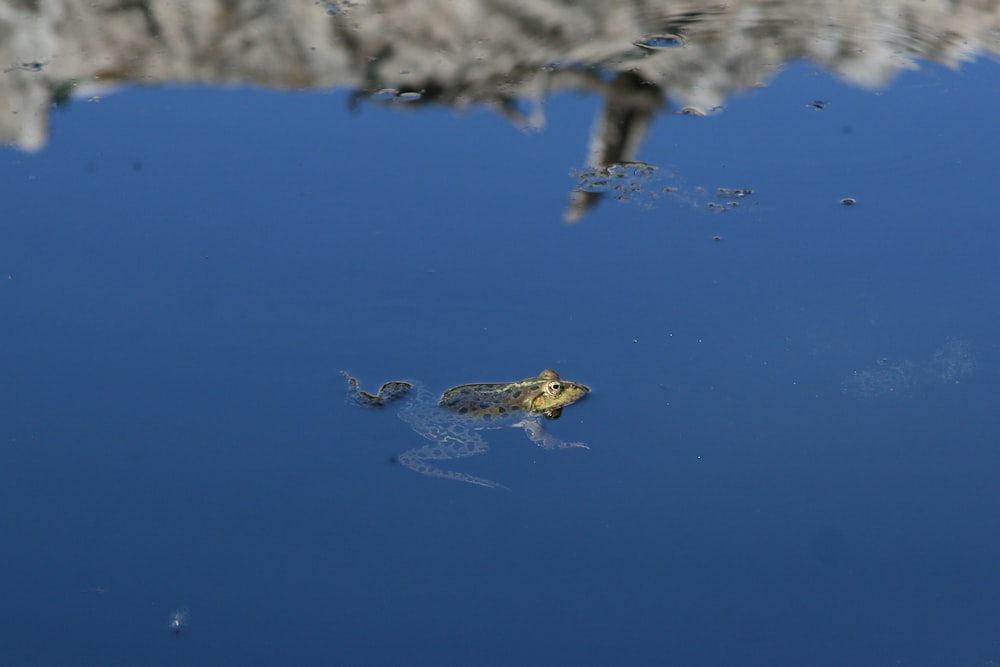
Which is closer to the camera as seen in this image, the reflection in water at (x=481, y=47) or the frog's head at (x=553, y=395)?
the frog's head at (x=553, y=395)

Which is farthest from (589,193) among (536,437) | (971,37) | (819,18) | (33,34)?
(33,34)

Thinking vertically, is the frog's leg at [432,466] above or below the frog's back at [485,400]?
below

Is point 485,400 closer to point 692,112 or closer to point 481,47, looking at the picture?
point 692,112

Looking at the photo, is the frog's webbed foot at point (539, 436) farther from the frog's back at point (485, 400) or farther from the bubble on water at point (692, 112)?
the bubble on water at point (692, 112)

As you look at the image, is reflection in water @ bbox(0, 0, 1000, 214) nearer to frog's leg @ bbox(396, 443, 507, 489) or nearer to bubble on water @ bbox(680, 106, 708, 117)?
bubble on water @ bbox(680, 106, 708, 117)

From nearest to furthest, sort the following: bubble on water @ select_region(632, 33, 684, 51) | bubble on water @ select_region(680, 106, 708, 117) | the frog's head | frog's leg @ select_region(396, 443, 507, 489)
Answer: frog's leg @ select_region(396, 443, 507, 489) < the frog's head < bubble on water @ select_region(680, 106, 708, 117) < bubble on water @ select_region(632, 33, 684, 51)

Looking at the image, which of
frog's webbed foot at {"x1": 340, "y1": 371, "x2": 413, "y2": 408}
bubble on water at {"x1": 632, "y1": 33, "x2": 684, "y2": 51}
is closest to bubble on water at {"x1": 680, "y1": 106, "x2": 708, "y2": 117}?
bubble on water at {"x1": 632, "y1": 33, "x2": 684, "y2": 51}

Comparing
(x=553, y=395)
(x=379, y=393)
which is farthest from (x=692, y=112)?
(x=379, y=393)

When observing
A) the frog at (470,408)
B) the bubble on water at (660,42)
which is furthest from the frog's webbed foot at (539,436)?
the bubble on water at (660,42)

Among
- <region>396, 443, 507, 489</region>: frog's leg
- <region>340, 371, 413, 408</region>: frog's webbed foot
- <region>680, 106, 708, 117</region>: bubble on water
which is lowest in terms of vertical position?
<region>396, 443, 507, 489</region>: frog's leg
